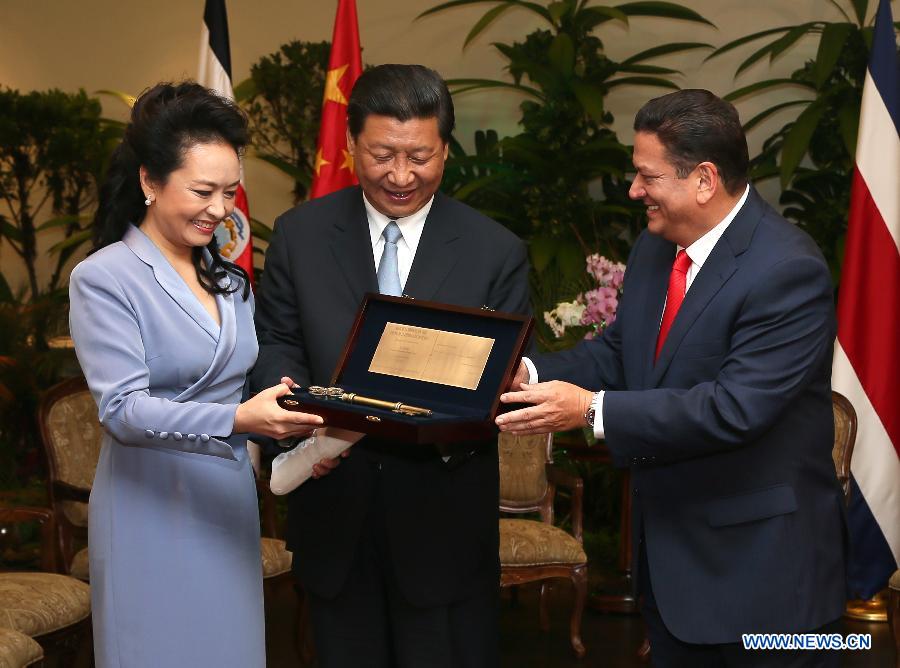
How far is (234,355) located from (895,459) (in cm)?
323

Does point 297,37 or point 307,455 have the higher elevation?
point 297,37

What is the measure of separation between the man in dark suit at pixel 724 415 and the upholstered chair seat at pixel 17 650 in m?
1.58

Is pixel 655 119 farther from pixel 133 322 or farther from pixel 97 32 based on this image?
pixel 97 32

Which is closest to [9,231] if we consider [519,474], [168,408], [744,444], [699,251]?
[519,474]

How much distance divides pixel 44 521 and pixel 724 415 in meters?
2.74

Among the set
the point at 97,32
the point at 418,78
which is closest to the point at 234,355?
the point at 418,78

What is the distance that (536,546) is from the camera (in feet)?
14.9

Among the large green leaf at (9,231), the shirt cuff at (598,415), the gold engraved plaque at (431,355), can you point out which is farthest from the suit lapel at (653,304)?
the large green leaf at (9,231)

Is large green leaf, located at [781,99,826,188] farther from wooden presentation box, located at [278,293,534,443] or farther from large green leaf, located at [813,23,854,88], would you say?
wooden presentation box, located at [278,293,534,443]

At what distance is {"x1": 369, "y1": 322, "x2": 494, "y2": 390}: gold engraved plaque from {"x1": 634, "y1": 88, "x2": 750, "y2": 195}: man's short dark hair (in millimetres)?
576

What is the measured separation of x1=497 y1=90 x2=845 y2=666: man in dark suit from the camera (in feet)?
7.61

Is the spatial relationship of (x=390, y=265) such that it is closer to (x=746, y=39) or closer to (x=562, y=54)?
(x=562, y=54)

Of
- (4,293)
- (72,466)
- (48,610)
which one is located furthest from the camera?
→ (4,293)

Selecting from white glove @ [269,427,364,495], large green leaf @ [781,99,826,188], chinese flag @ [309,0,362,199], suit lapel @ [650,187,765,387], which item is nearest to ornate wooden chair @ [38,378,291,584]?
chinese flag @ [309,0,362,199]
